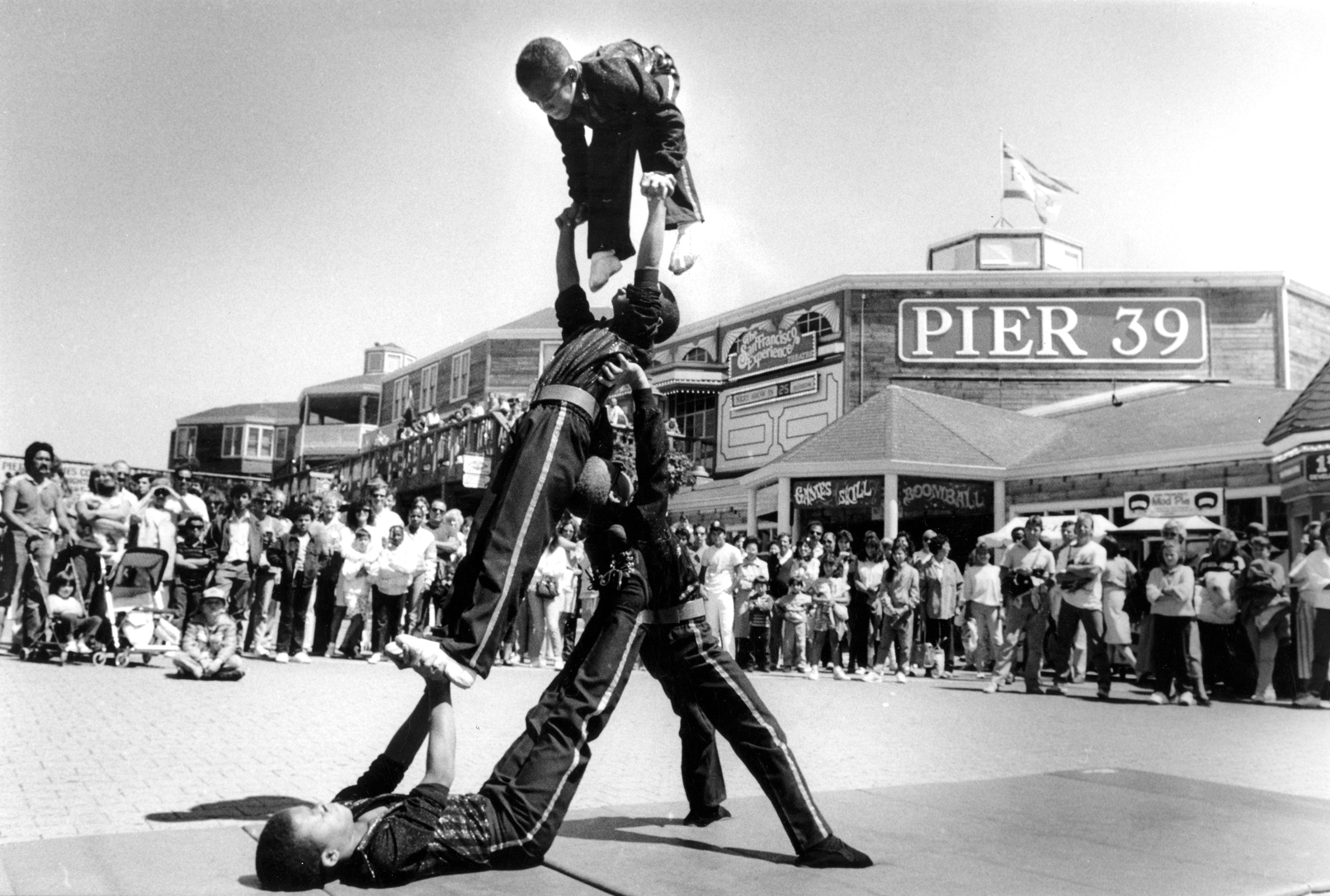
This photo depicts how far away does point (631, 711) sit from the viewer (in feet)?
26.9

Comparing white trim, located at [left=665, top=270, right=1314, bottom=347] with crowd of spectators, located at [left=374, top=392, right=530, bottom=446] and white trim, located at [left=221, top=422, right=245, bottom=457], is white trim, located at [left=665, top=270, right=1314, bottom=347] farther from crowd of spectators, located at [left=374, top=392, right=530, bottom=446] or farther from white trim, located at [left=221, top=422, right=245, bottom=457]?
white trim, located at [left=221, top=422, right=245, bottom=457]

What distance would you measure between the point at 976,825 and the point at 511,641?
33.5 ft

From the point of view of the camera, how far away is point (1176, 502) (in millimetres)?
17500

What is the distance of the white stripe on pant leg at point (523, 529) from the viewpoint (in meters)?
2.80


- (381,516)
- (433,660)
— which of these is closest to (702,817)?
(433,660)

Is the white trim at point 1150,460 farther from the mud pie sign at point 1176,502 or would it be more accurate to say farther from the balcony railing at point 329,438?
the balcony railing at point 329,438

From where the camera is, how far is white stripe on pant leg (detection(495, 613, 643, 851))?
9.43ft

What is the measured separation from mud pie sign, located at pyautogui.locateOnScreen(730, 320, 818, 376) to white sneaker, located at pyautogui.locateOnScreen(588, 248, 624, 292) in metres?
25.6

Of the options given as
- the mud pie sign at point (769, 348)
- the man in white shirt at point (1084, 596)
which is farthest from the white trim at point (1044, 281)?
the man in white shirt at point (1084, 596)

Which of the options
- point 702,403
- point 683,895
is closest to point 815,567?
point 683,895

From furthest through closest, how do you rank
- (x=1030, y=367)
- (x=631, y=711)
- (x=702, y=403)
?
(x=702, y=403) < (x=1030, y=367) < (x=631, y=711)

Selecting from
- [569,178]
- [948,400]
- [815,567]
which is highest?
[948,400]

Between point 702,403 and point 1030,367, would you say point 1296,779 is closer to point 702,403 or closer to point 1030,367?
point 1030,367

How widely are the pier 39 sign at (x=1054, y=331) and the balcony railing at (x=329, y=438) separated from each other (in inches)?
1137
